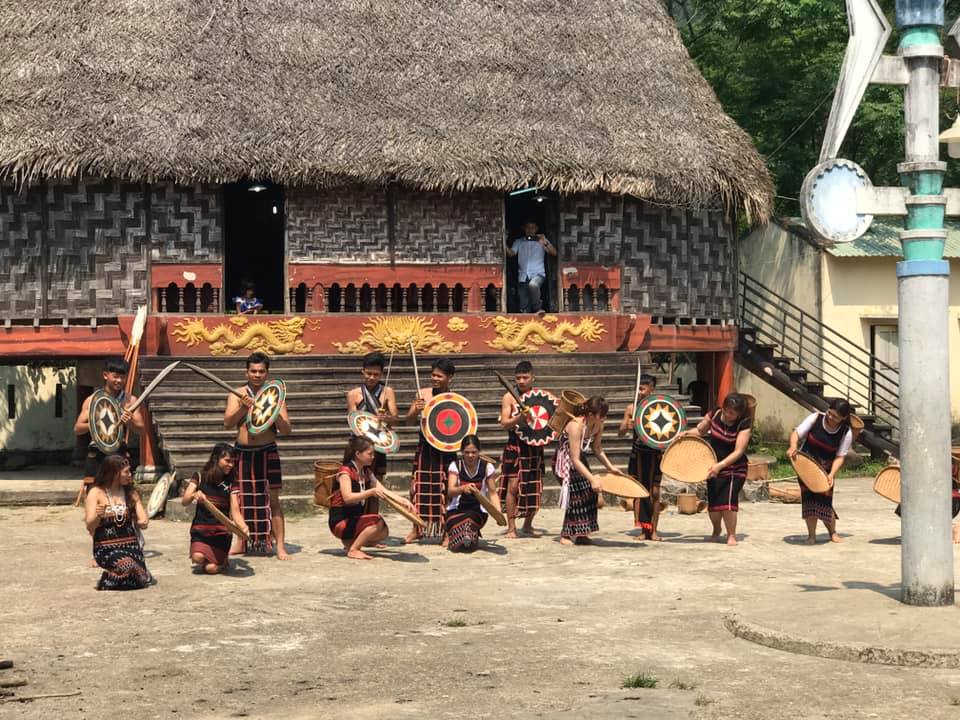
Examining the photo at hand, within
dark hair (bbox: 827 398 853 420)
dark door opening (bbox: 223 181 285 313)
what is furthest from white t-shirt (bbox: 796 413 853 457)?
dark door opening (bbox: 223 181 285 313)

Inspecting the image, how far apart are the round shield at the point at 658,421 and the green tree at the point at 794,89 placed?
13841mm

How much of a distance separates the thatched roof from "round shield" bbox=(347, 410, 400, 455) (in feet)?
19.0

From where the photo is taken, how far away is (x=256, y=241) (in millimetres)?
24188

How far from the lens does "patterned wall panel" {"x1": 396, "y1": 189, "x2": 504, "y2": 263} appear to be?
62.3ft

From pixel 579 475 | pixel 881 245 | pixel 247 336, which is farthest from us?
pixel 881 245

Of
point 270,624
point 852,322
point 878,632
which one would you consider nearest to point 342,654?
point 270,624

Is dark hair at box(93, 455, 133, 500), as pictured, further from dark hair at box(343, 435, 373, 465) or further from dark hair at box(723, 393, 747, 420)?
dark hair at box(723, 393, 747, 420)

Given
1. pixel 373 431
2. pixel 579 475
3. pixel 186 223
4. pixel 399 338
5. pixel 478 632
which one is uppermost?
pixel 186 223

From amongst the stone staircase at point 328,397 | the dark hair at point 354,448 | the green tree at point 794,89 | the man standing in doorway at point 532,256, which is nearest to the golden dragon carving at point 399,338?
the stone staircase at point 328,397

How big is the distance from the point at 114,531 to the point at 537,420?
4.21 m

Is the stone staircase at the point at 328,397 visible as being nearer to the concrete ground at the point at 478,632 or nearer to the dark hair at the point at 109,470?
the concrete ground at the point at 478,632

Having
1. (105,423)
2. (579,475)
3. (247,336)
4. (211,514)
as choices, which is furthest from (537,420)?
(247,336)

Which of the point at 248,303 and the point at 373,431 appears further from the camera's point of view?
the point at 248,303

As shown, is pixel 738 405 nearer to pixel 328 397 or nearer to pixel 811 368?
pixel 328 397
